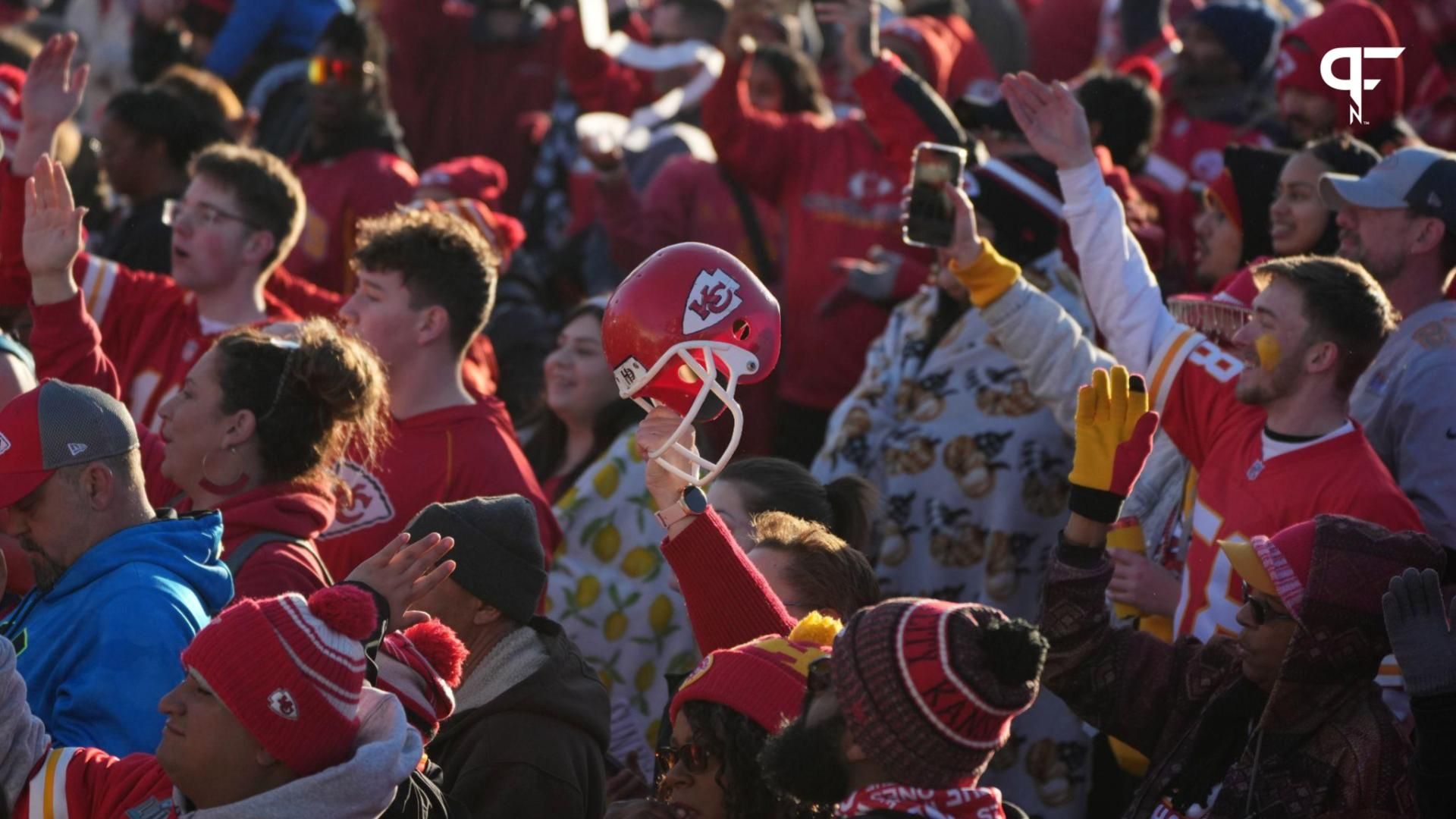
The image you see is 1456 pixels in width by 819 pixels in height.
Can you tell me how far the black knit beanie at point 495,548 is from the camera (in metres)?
4.20

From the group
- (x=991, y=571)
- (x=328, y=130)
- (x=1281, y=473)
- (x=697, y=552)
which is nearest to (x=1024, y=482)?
(x=991, y=571)

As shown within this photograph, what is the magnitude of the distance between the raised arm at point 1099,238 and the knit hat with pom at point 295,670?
8.97ft

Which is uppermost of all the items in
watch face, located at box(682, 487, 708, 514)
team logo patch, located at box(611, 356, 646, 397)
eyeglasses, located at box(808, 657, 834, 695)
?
team logo patch, located at box(611, 356, 646, 397)

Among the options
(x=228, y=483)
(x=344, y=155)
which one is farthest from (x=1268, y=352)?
(x=344, y=155)

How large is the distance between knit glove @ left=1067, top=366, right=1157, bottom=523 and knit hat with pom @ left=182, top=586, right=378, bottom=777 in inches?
65.3

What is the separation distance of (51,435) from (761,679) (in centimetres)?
161

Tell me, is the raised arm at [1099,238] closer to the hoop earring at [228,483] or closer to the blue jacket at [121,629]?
the hoop earring at [228,483]

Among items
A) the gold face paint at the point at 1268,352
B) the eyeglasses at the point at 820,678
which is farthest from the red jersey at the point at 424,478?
the eyeglasses at the point at 820,678

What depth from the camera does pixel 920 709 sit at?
9.47 ft

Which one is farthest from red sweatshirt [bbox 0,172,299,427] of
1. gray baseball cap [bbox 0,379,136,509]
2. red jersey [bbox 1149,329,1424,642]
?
red jersey [bbox 1149,329,1424,642]

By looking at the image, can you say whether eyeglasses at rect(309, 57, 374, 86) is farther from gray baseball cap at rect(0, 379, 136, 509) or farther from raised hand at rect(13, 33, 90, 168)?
gray baseball cap at rect(0, 379, 136, 509)

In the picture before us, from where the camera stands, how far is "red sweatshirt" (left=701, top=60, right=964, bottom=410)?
750 cm

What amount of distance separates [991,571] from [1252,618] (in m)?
1.85

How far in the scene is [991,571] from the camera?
A: 5.91 metres
